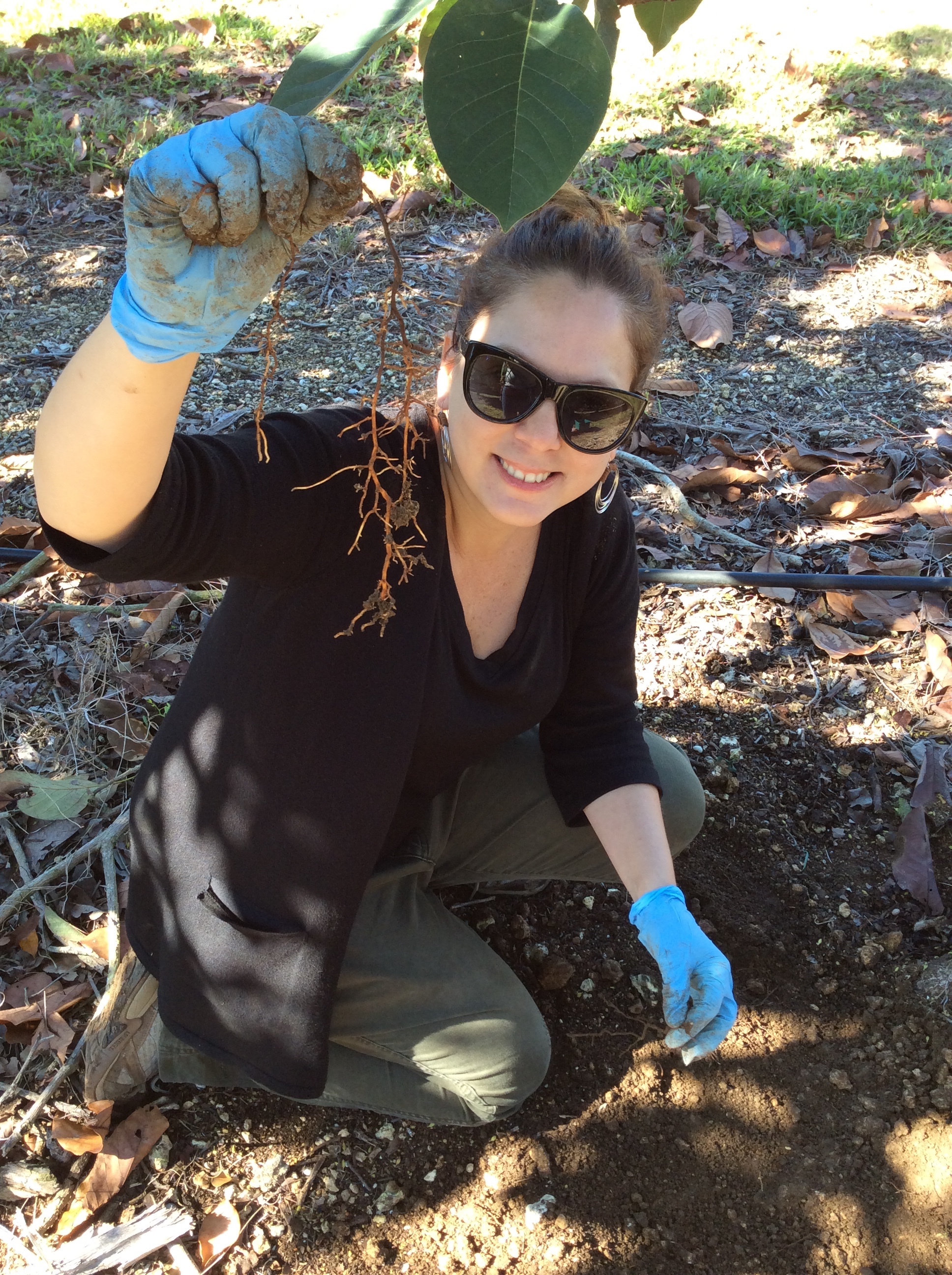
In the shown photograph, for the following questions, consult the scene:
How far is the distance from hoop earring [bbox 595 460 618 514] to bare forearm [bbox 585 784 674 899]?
0.47 metres

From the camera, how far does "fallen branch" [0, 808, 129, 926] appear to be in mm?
1796

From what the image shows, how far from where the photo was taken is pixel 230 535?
1.16 m

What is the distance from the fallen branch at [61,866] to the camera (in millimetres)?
1796

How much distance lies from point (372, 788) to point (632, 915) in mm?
535

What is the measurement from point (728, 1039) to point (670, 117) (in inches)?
143

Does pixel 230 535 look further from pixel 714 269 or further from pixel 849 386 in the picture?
pixel 714 269

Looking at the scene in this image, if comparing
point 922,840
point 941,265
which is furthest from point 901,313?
point 922,840

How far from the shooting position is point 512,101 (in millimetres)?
734

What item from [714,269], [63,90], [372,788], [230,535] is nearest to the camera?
[230,535]

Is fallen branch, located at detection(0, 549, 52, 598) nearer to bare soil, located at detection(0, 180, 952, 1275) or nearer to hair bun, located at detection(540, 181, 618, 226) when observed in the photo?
bare soil, located at detection(0, 180, 952, 1275)

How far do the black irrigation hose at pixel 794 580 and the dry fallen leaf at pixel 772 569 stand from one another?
0.06 feet

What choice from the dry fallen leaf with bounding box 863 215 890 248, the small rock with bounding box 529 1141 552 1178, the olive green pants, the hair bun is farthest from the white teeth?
the dry fallen leaf with bounding box 863 215 890 248

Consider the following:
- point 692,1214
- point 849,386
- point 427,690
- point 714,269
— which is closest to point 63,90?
point 714,269

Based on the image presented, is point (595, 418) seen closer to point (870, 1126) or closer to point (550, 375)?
point (550, 375)
